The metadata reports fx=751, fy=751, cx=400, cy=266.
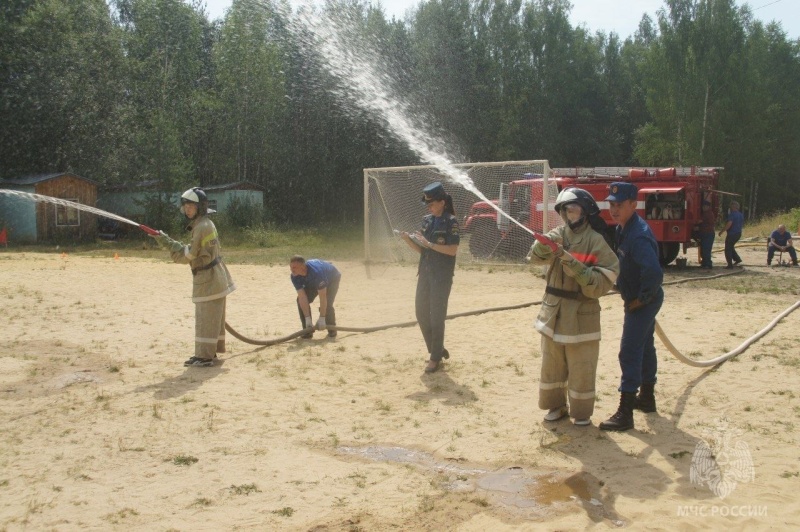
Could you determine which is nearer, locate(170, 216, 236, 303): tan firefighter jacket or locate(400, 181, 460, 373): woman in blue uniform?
locate(400, 181, 460, 373): woman in blue uniform

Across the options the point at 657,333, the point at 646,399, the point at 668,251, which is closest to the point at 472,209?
the point at 668,251

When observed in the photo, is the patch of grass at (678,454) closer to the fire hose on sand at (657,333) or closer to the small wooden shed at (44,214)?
the fire hose on sand at (657,333)

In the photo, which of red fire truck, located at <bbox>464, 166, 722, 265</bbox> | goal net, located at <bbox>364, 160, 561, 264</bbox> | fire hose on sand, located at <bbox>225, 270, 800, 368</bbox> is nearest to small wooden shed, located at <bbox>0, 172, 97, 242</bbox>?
goal net, located at <bbox>364, 160, 561, 264</bbox>

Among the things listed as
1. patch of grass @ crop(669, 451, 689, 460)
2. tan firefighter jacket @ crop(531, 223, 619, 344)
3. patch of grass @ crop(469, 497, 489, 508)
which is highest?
tan firefighter jacket @ crop(531, 223, 619, 344)

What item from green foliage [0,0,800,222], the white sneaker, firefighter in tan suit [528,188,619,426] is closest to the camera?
firefighter in tan suit [528,188,619,426]

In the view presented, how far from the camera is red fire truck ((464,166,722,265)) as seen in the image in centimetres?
1798

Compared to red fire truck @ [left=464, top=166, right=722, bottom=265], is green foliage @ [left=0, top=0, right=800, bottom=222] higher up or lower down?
higher up

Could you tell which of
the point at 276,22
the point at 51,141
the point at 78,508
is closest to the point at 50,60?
the point at 51,141

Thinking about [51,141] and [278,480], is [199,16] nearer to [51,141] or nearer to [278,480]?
[51,141]

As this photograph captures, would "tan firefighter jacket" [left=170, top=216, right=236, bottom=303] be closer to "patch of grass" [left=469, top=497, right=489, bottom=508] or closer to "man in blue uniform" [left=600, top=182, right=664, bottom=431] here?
"man in blue uniform" [left=600, top=182, right=664, bottom=431]

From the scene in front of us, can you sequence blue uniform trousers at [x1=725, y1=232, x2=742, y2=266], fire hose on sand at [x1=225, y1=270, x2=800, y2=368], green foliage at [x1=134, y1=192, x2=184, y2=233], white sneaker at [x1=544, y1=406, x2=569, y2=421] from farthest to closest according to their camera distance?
green foliage at [x1=134, y1=192, x2=184, y2=233]
blue uniform trousers at [x1=725, y1=232, x2=742, y2=266]
fire hose on sand at [x1=225, y1=270, x2=800, y2=368]
white sneaker at [x1=544, y1=406, x2=569, y2=421]

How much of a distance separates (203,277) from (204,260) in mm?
183

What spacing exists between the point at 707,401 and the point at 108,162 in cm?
3207

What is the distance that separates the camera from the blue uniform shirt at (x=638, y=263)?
5500 mm
